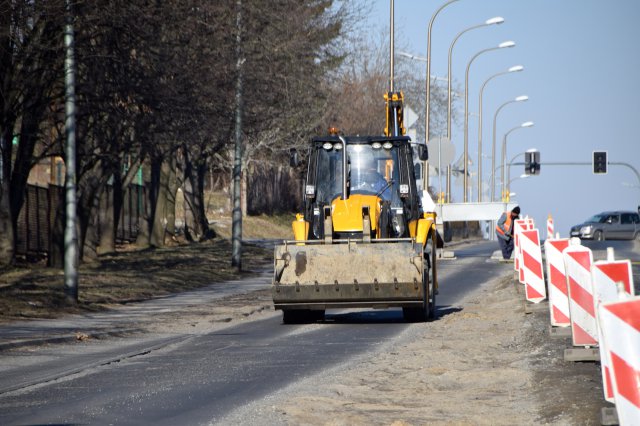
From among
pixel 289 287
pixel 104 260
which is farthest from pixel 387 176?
pixel 104 260

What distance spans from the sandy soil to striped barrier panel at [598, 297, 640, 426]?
8.47 feet

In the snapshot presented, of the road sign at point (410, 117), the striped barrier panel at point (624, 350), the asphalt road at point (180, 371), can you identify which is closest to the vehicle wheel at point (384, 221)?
the asphalt road at point (180, 371)

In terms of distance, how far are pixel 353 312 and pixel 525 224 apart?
21.0ft

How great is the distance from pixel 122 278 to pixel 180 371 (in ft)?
53.0

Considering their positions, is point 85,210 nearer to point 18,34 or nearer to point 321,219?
point 18,34

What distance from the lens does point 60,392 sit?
1140cm

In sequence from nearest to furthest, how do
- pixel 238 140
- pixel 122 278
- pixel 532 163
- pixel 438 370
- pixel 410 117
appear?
pixel 438 370, pixel 122 278, pixel 238 140, pixel 410 117, pixel 532 163

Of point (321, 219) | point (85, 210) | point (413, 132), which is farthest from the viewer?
point (413, 132)

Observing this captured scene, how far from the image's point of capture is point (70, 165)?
70.5ft

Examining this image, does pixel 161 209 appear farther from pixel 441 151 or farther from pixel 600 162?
Answer: pixel 600 162

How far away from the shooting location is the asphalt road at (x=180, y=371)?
10.0 metres

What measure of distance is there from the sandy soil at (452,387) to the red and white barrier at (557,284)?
0.36 m

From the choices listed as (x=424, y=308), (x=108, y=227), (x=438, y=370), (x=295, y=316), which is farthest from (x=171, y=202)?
(x=438, y=370)

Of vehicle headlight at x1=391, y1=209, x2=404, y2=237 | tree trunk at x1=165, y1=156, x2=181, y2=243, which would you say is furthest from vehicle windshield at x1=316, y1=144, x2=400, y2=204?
tree trunk at x1=165, y1=156, x2=181, y2=243
